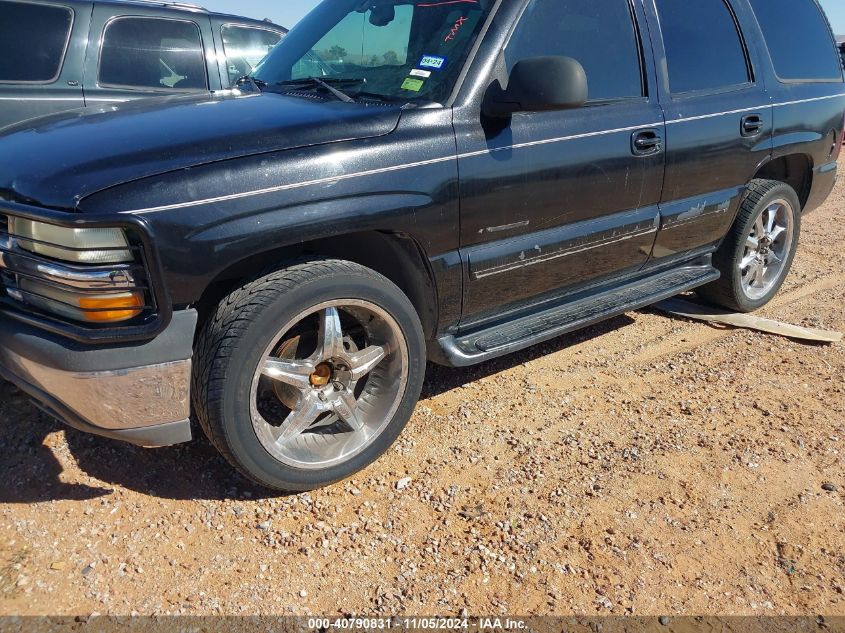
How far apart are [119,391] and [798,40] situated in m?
4.55

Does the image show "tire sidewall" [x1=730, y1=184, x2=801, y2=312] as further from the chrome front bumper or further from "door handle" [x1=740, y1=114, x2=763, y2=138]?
the chrome front bumper

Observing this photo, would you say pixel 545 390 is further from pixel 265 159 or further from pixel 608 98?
pixel 265 159

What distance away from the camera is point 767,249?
4.61m

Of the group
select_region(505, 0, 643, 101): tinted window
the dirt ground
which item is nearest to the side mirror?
select_region(505, 0, 643, 101): tinted window

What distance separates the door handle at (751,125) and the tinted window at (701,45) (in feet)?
0.72

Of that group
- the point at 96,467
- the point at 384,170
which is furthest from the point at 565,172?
the point at 96,467

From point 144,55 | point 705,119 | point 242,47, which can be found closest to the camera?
point 705,119

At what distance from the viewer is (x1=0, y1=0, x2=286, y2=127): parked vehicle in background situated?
16.4ft

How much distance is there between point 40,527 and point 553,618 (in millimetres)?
1789

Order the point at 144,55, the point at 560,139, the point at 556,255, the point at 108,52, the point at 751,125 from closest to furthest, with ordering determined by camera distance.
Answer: the point at 560,139
the point at 556,255
the point at 751,125
the point at 108,52
the point at 144,55

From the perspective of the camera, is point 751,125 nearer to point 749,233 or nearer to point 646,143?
point 749,233

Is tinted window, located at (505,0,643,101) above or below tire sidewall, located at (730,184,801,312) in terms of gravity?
above

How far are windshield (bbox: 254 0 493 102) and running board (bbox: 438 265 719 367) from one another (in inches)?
41.4

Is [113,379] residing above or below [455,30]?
below
